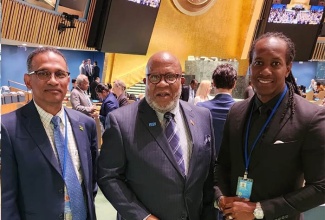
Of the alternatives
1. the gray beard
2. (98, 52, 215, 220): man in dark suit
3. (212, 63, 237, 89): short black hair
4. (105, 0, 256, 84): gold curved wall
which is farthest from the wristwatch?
(105, 0, 256, 84): gold curved wall

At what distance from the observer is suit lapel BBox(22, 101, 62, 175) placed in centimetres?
177

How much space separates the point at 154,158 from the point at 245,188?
1.55 ft

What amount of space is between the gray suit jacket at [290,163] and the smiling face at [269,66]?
119 mm

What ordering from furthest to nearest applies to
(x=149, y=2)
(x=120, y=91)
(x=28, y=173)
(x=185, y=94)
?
(x=149, y=2) → (x=185, y=94) → (x=120, y=91) → (x=28, y=173)

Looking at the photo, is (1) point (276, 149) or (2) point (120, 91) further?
(2) point (120, 91)

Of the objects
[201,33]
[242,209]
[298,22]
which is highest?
[298,22]

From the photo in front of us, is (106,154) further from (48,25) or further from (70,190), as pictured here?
(48,25)

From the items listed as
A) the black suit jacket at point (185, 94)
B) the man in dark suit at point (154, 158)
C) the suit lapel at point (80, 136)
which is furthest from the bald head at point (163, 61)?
the black suit jacket at point (185, 94)

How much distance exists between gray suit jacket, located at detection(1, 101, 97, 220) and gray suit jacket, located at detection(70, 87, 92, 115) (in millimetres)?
3751

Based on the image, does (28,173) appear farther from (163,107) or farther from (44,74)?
(163,107)

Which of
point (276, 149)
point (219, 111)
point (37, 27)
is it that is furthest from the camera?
point (37, 27)

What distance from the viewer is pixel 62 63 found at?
189cm

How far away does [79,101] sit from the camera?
575 centimetres

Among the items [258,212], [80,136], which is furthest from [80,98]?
[258,212]
